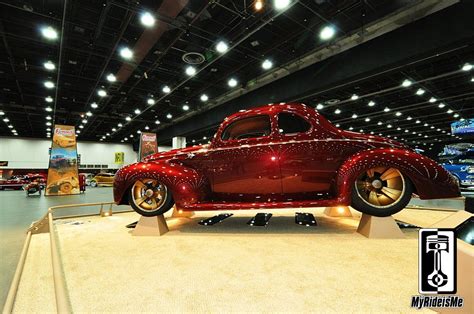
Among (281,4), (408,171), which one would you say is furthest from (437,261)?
(281,4)

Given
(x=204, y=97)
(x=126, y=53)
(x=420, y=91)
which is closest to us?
(x=126, y=53)

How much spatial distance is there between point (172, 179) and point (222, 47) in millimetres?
5581

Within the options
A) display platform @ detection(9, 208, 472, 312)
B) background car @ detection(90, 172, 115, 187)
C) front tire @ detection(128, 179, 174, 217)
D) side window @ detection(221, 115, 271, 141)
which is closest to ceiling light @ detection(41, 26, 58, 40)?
front tire @ detection(128, 179, 174, 217)

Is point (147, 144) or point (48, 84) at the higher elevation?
point (48, 84)

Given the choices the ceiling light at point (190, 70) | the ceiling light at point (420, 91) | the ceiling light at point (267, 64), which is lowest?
the ceiling light at point (267, 64)

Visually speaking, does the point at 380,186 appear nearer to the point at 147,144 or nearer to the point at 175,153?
the point at 175,153

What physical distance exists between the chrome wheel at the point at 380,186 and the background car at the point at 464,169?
25.6 ft

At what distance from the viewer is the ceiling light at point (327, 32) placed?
6125 millimetres

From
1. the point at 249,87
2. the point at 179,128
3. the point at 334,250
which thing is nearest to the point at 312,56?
the point at 249,87

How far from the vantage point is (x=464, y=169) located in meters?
8.12

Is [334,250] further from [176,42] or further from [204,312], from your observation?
[176,42]

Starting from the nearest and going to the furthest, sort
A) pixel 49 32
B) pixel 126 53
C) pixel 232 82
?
pixel 49 32 → pixel 126 53 → pixel 232 82

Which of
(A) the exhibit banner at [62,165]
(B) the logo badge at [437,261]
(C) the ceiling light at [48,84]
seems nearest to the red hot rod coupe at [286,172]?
(B) the logo badge at [437,261]

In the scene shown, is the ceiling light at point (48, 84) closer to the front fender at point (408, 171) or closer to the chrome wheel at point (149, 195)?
the chrome wheel at point (149, 195)
